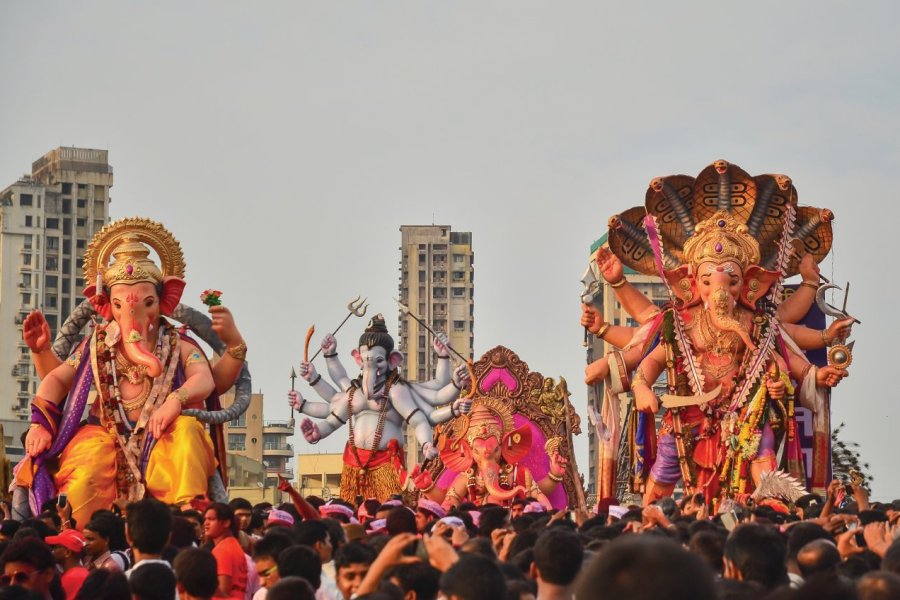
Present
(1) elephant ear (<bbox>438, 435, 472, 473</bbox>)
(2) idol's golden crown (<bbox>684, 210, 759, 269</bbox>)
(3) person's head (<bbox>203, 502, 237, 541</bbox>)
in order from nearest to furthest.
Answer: (3) person's head (<bbox>203, 502, 237, 541</bbox>)
(2) idol's golden crown (<bbox>684, 210, 759, 269</bbox>)
(1) elephant ear (<bbox>438, 435, 472, 473</bbox>)

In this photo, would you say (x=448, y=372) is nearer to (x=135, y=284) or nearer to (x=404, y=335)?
(x=135, y=284)

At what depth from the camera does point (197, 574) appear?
8875 millimetres

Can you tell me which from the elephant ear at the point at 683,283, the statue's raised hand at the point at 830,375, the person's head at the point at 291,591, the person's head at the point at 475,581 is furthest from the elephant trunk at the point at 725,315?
the person's head at the point at 475,581

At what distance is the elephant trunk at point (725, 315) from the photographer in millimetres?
23062

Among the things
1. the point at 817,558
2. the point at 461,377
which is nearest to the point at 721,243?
the point at 461,377

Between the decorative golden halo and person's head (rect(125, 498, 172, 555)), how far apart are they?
38.1ft

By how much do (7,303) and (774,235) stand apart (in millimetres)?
53864

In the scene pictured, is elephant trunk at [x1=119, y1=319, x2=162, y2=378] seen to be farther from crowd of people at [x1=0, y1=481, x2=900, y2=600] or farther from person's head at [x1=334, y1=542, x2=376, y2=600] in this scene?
person's head at [x1=334, y1=542, x2=376, y2=600]

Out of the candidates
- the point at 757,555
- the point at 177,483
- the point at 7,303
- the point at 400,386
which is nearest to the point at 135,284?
the point at 177,483

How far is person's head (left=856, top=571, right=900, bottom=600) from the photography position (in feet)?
20.3

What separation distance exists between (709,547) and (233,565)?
277 cm

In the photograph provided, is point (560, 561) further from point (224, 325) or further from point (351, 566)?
point (224, 325)

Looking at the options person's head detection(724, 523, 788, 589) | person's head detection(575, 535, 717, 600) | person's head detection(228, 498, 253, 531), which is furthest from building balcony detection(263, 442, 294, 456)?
person's head detection(575, 535, 717, 600)

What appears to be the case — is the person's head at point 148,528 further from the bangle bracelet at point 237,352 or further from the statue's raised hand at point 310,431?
the statue's raised hand at point 310,431
